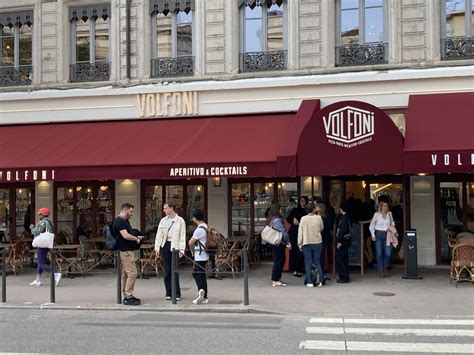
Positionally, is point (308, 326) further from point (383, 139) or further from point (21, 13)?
point (21, 13)

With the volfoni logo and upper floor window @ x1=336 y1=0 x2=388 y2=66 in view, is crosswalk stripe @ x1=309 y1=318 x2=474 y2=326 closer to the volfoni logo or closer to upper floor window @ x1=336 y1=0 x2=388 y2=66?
the volfoni logo

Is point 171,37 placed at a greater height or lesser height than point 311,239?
greater

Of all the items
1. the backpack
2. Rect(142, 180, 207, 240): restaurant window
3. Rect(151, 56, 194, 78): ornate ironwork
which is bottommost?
the backpack

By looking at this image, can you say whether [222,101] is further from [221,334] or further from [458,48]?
[221,334]

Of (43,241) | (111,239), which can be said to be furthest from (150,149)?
(111,239)

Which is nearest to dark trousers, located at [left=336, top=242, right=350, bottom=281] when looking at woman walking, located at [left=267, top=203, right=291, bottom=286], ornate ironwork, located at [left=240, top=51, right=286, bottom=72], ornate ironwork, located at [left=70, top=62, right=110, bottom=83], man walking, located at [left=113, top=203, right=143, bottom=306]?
woman walking, located at [left=267, top=203, right=291, bottom=286]

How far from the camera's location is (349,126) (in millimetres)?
11727

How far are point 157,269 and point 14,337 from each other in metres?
5.62

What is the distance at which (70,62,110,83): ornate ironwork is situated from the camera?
50.4ft

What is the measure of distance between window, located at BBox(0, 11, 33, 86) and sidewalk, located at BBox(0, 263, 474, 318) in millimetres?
5947

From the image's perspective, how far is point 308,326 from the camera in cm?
830

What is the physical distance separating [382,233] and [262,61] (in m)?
5.15

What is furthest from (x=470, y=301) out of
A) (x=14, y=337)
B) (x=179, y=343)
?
(x=14, y=337)

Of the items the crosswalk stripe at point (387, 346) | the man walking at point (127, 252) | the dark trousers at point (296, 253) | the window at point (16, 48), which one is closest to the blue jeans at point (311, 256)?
the dark trousers at point (296, 253)
